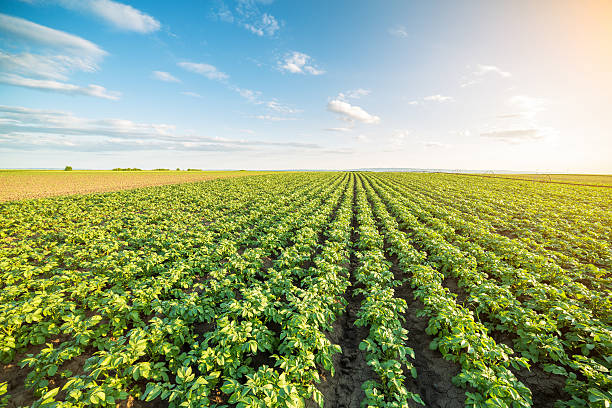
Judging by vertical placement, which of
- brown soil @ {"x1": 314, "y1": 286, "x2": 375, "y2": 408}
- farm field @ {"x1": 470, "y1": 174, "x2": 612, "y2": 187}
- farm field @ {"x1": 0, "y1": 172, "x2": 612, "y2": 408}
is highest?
farm field @ {"x1": 470, "y1": 174, "x2": 612, "y2": 187}

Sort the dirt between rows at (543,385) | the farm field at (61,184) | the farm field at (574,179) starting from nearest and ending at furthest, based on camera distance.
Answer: the dirt between rows at (543,385) < the farm field at (61,184) < the farm field at (574,179)

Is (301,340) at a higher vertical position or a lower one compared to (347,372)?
higher

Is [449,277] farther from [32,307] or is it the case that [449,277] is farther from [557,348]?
[32,307]

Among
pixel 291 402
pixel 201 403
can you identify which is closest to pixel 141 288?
pixel 201 403

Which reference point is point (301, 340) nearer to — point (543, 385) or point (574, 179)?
point (543, 385)

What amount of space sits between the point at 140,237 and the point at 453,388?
1369 cm

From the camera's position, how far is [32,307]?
16.4 feet

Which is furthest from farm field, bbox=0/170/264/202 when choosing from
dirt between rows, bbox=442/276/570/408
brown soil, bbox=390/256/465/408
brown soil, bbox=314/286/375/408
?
dirt between rows, bbox=442/276/570/408

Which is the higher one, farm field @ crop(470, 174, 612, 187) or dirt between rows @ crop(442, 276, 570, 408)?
farm field @ crop(470, 174, 612, 187)

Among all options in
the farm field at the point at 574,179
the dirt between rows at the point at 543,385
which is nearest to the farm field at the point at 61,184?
the dirt between rows at the point at 543,385

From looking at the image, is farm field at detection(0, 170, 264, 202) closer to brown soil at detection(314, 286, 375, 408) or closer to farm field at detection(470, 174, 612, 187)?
brown soil at detection(314, 286, 375, 408)

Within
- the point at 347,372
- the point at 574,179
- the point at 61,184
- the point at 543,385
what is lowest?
the point at 347,372

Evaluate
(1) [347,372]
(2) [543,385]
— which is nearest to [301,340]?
(1) [347,372]

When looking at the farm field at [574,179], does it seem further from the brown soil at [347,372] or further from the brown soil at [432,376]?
the brown soil at [347,372]
